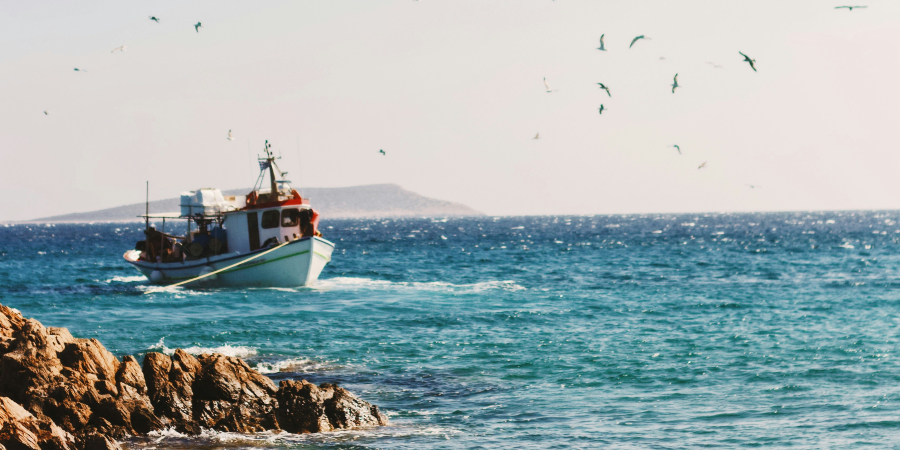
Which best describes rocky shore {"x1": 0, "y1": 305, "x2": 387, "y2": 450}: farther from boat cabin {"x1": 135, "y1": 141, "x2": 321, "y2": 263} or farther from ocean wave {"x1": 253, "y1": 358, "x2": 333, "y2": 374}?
boat cabin {"x1": 135, "y1": 141, "x2": 321, "y2": 263}

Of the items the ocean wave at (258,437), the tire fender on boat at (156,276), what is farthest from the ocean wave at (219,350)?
the tire fender on boat at (156,276)

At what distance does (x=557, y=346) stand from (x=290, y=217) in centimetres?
1849

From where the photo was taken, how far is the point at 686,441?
12570mm

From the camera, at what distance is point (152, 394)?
499 inches

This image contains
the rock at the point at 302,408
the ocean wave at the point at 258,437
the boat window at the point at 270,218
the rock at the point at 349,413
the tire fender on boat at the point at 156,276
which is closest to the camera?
the ocean wave at the point at 258,437

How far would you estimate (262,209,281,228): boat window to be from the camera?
3556cm

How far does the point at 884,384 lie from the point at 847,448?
5.45 m

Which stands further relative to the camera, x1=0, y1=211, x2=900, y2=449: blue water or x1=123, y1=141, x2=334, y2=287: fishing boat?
x1=123, y1=141, x2=334, y2=287: fishing boat

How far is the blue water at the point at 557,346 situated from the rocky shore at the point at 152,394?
18.9 inches

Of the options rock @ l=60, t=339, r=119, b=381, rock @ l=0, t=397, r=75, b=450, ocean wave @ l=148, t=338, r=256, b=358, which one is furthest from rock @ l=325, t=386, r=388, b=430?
ocean wave @ l=148, t=338, r=256, b=358

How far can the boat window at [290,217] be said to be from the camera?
35750 mm

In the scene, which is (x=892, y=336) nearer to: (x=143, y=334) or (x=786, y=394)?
(x=786, y=394)

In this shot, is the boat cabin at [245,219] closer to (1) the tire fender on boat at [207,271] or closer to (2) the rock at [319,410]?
(1) the tire fender on boat at [207,271]

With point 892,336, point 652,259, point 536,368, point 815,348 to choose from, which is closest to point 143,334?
point 536,368
